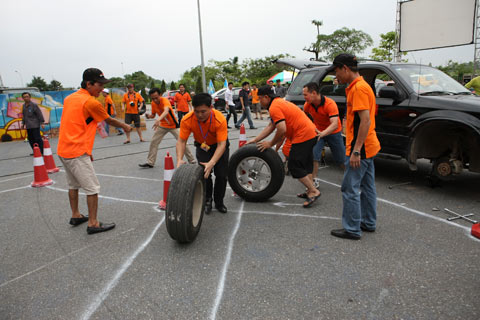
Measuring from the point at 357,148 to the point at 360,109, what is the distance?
40cm

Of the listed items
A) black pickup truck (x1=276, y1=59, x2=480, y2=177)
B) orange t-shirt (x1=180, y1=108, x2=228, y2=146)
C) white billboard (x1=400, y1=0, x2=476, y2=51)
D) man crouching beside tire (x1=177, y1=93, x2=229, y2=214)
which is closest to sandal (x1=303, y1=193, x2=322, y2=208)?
man crouching beside tire (x1=177, y1=93, x2=229, y2=214)

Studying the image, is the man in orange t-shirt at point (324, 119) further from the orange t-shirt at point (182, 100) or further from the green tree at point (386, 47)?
the green tree at point (386, 47)

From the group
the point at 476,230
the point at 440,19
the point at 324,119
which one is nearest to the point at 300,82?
the point at 324,119

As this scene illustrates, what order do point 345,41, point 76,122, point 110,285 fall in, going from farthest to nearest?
point 345,41 → point 76,122 → point 110,285

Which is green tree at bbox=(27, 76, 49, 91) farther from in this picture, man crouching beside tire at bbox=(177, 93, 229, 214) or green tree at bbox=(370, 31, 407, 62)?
man crouching beside tire at bbox=(177, 93, 229, 214)

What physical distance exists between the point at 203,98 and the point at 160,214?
1.79 metres

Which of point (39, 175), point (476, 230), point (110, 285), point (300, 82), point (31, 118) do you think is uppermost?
point (300, 82)

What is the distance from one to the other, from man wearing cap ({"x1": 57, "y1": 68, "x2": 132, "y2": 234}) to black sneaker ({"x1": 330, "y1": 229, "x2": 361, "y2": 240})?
108 inches

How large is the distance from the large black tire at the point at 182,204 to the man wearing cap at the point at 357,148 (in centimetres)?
164

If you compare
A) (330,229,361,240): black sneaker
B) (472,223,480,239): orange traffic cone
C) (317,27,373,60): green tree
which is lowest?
(330,229,361,240): black sneaker

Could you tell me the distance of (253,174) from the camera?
15.6ft

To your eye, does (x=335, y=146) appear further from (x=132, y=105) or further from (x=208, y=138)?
(x=132, y=105)

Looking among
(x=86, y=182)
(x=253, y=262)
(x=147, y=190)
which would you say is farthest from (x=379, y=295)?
(x=147, y=190)

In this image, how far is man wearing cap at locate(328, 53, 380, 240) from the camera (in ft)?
10.5
